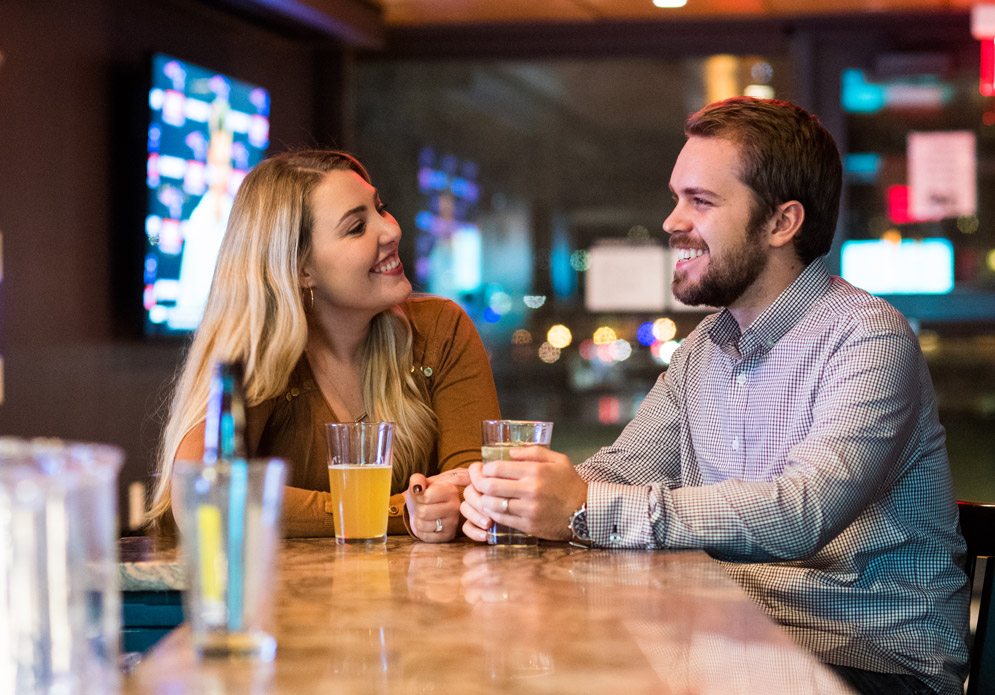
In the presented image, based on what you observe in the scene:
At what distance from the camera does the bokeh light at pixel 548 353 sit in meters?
4.94

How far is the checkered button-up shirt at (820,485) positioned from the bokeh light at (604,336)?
2.98 meters

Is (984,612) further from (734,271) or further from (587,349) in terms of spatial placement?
(587,349)

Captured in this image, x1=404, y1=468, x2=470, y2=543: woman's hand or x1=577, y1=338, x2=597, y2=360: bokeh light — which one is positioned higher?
x1=577, y1=338, x2=597, y2=360: bokeh light

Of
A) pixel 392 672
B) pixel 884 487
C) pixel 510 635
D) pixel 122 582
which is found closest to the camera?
pixel 392 672

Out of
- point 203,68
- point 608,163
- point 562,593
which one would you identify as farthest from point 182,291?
point 562,593

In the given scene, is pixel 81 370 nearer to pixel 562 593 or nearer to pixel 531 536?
pixel 531 536

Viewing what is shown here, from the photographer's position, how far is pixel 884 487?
1.65m

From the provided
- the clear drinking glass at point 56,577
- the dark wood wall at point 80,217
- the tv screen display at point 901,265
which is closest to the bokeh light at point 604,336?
the tv screen display at point 901,265

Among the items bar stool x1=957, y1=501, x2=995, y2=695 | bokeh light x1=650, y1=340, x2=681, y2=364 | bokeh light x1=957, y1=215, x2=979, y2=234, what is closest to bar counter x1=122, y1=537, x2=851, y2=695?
bar stool x1=957, y1=501, x2=995, y2=695

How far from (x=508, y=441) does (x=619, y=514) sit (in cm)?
18

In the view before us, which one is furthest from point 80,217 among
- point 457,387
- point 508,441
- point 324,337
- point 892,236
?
point 892,236

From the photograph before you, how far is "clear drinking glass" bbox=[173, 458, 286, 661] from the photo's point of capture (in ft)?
2.59

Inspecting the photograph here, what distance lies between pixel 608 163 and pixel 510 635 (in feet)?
13.7

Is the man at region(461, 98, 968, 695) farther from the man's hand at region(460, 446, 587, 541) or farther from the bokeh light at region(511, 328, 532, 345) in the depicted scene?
the bokeh light at region(511, 328, 532, 345)
